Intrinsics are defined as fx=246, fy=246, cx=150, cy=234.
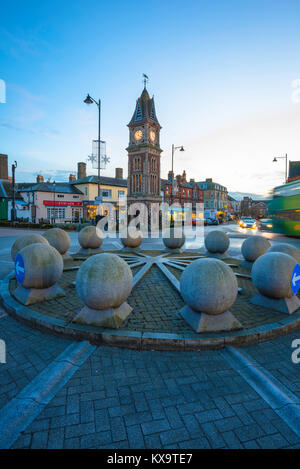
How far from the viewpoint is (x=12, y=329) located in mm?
5113

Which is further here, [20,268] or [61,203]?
[61,203]

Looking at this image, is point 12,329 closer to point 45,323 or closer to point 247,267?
point 45,323

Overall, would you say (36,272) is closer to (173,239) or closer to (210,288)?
(210,288)

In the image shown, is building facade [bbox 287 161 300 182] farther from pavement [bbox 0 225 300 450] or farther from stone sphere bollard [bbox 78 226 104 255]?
pavement [bbox 0 225 300 450]

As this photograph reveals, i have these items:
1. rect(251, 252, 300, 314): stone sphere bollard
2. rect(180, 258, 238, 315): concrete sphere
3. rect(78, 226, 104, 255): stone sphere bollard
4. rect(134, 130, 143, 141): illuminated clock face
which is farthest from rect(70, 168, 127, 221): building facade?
rect(180, 258, 238, 315): concrete sphere

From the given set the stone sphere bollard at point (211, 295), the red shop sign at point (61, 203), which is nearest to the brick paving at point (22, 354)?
the stone sphere bollard at point (211, 295)

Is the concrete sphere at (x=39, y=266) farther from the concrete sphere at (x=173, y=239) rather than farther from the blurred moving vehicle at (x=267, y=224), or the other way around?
the blurred moving vehicle at (x=267, y=224)

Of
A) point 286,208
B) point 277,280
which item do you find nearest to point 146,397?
point 277,280

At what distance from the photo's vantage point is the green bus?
20.2 metres

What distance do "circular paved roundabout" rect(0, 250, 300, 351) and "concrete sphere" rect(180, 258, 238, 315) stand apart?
497 millimetres

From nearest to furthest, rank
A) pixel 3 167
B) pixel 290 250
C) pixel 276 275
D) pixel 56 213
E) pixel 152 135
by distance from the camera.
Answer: pixel 276 275, pixel 290 250, pixel 152 135, pixel 56 213, pixel 3 167

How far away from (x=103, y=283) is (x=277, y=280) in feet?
13.2

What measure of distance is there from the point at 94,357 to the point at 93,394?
84 cm

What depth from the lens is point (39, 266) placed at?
6117 mm
